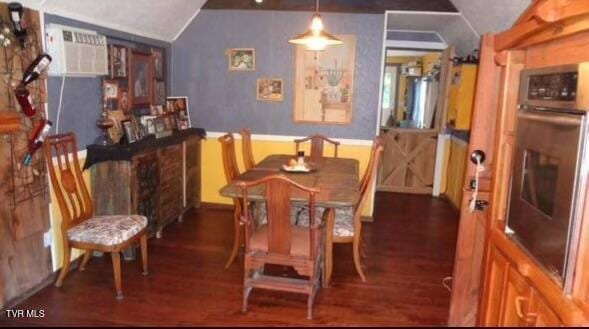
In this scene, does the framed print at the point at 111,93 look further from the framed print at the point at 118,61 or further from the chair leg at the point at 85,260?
the chair leg at the point at 85,260

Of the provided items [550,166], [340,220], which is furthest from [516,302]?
[340,220]

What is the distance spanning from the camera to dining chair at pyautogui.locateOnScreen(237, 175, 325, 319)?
8.40 feet

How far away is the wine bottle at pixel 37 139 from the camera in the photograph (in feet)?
9.29

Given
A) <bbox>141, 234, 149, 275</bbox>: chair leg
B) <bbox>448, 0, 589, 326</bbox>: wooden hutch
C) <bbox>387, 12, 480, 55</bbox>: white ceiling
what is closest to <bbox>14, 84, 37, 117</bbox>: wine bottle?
<bbox>141, 234, 149, 275</bbox>: chair leg

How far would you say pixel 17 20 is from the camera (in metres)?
2.64

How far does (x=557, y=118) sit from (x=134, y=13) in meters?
3.48

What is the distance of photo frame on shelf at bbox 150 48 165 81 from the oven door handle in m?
3.68

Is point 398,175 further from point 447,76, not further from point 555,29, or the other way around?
point 555,29

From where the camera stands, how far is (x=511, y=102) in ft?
6.59

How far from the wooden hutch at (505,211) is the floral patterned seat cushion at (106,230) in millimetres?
2124

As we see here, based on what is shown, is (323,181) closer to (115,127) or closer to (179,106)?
(115,127)

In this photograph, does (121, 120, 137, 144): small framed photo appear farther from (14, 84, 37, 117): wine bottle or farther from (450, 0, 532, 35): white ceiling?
(450, 0, 532, 35): white ceiling

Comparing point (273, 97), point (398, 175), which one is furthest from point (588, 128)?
point (398, 175)

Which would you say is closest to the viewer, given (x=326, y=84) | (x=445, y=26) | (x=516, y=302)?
(x=516, y=302)
